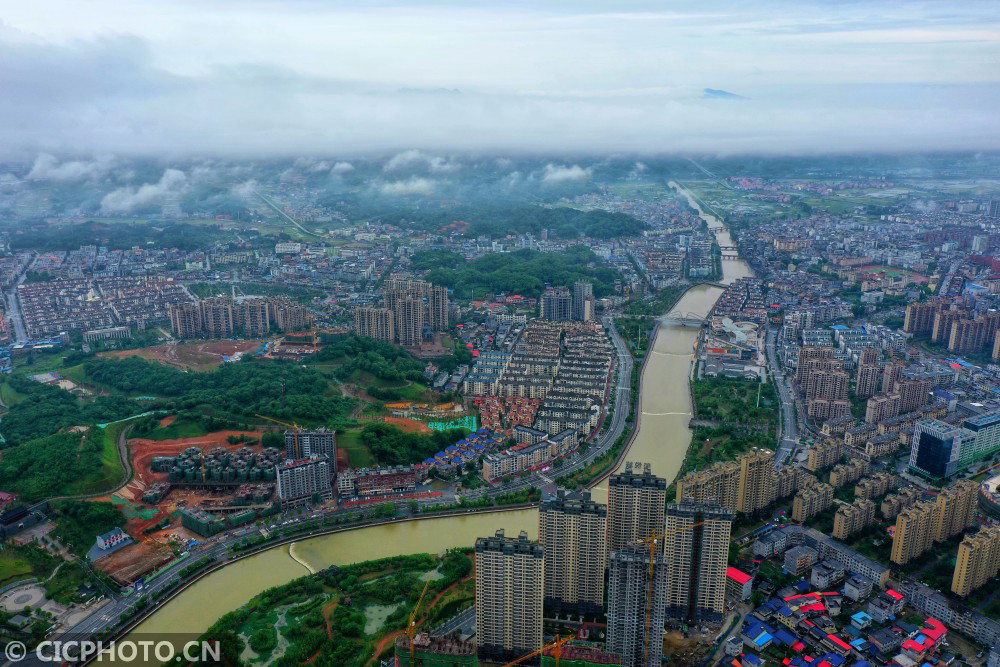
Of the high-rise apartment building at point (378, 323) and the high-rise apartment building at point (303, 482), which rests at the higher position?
the high-rise apartment building at point (378, 323)

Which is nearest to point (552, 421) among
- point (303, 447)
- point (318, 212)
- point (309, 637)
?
point (303, 447)

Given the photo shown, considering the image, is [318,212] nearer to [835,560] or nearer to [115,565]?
[115,565]

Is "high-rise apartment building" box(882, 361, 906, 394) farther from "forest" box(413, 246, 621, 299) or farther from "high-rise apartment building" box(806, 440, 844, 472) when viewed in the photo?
"forest" box(413, 246, 621, 299)

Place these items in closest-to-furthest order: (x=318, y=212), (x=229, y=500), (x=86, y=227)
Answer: (x=229, y=500) → (x=86, y=227) → (x=318, y=212)

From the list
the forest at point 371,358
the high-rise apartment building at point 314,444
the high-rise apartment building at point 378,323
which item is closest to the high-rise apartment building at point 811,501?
the high-rise apartment building at point 314,444

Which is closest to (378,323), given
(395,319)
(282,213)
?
(395,319)

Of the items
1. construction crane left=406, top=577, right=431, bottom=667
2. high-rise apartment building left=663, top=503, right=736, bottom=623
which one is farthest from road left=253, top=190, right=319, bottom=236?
high-rise apartment building left=663, top=503, right=736, bottom=623

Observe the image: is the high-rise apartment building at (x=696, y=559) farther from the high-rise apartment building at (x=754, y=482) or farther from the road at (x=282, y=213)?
the road at (x=282, y=213)
